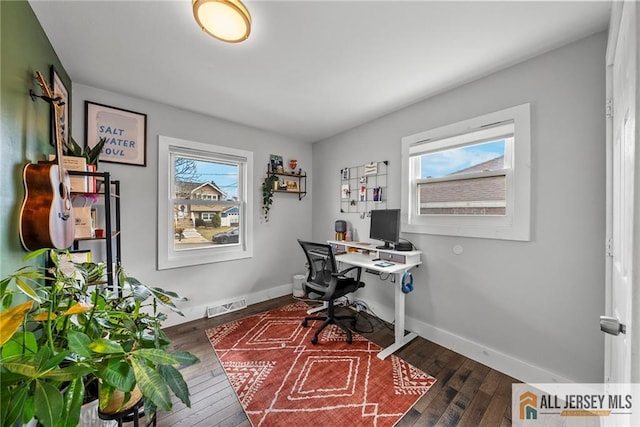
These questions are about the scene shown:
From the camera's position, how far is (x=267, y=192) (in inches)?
129

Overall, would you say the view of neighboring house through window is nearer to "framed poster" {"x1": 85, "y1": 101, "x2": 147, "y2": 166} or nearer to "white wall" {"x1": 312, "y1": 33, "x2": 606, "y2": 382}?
"white wall" {"x1": 312, "y1": 33, "x2": 606, "y2": 382}

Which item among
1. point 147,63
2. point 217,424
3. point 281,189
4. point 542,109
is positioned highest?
point 147,63

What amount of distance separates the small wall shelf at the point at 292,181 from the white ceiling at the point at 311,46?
3.96 feet

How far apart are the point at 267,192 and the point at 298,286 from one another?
143cm

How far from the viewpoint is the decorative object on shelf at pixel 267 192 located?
328 centimetres

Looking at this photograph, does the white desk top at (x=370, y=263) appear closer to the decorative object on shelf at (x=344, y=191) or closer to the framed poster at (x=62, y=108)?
the decorative object on shelf at (x=344, y=191)

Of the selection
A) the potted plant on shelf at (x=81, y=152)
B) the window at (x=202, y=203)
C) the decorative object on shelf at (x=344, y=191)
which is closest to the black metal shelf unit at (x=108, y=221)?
the potted plant on shelf at (x=81, y=152)

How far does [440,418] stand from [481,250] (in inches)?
50.1

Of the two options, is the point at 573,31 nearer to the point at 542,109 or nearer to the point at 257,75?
the point at 542,109

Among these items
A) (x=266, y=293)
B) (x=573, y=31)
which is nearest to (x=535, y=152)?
(x=573, y=31)

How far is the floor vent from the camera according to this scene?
2.80 meters

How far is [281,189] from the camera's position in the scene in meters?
3.42

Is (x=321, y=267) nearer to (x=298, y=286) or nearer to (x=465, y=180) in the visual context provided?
(x=298, y=286)

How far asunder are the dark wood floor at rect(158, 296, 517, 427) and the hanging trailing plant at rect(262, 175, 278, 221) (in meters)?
1.67
